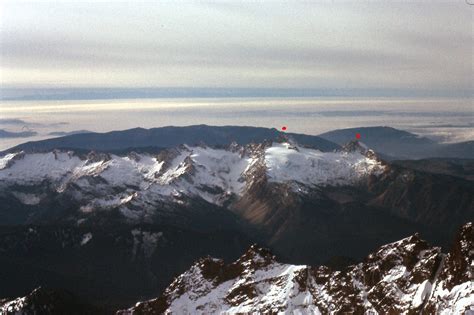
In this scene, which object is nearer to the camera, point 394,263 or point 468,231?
point 468,231

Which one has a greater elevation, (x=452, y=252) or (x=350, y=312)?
(x=452, y=252)

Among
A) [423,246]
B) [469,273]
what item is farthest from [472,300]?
[423,246]

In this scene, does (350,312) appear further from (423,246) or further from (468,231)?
(468,231)

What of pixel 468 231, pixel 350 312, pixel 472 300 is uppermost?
pixel 468 231

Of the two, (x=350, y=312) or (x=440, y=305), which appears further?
(x=350, y=312)

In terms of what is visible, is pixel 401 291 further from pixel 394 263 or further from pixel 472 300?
pixel 472 300

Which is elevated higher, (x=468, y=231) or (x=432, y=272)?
(x=468, y=231)

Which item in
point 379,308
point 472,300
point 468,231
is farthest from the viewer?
point 379,308

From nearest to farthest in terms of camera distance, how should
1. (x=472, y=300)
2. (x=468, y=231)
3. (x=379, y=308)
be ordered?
(x=472, y=300), (x=468, y=231), (x=379, y=308)

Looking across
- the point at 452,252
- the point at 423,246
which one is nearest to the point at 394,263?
the point at 423,246
